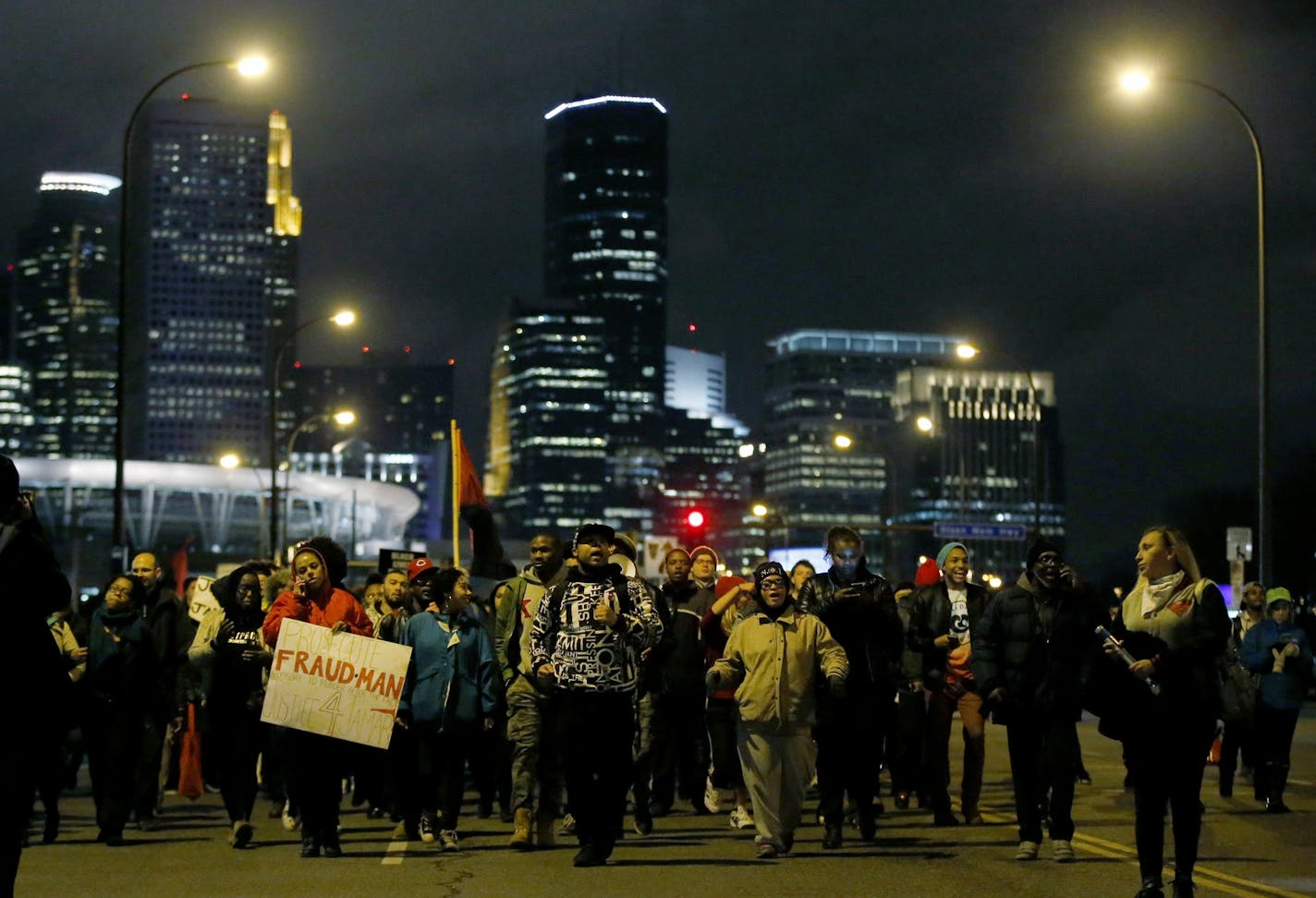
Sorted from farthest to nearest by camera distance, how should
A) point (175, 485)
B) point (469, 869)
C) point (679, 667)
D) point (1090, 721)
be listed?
point (175, 485) < point (1090, 721) < point (679, 667) < point (469, 869)

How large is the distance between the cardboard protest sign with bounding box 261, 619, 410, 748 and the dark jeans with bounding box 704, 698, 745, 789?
3.71m

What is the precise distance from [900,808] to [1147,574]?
20.5 ft

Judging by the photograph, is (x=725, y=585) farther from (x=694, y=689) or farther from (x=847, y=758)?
(x=847, y=758)

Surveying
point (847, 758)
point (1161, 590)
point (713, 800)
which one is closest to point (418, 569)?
point (713, 800)

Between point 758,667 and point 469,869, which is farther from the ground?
point 758,667

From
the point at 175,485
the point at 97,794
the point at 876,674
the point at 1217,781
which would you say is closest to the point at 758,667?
the point at 876,674

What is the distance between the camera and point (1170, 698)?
10203 millimetres

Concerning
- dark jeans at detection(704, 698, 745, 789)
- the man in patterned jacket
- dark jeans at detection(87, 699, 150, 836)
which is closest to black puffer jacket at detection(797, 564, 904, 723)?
the man in patterned jacket

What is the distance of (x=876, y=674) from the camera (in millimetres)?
13445

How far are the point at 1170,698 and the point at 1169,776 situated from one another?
15.4 inches

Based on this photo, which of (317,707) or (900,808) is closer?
(317,707)

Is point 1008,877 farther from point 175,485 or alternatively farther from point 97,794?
point 175,485

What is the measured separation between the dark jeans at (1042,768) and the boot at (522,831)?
3127mm

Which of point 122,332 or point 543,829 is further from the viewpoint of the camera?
point 122,332
